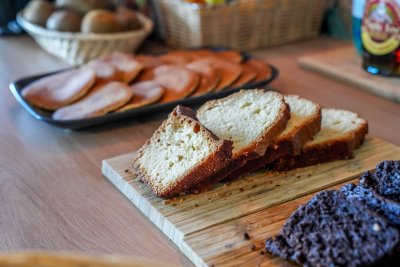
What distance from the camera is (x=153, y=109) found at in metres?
1.57

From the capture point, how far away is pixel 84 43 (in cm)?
199

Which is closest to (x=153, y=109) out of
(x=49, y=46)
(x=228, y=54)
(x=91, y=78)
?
(x=91, y=78)

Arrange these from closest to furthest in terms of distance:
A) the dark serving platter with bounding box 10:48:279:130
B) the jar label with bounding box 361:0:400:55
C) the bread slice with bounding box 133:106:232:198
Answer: the bread slice with bounding box 133:106:232:198 → the dark serving platter with bounding box 10:48:279:130 → the jar label with bounding box 361:0:400:55

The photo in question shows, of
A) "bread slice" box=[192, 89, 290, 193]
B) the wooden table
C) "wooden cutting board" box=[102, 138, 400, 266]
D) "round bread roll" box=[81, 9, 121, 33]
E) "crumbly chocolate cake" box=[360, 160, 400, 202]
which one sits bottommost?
the wooden table

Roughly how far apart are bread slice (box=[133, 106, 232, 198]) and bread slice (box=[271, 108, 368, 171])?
0.62 ft

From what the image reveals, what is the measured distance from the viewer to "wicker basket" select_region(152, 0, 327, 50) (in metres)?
2.12

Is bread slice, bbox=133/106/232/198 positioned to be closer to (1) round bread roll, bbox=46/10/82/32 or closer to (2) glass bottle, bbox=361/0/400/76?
(2) glass bottle, bbox=361/0/400/76

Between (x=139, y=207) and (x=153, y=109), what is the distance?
44cm

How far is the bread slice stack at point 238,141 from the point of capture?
1152mm

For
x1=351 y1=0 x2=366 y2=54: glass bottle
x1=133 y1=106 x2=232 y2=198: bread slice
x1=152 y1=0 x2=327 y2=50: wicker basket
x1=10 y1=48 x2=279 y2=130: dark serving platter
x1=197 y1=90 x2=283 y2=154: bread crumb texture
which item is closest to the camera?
x1=133 y1=106 x2=232 y2=198: bread slice

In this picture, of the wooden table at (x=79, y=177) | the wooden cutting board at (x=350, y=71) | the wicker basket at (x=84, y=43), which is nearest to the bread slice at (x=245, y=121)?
the wooden table at (x=79, y=177)

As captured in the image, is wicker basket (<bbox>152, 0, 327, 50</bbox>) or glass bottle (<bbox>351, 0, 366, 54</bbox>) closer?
glass bottle (<bbox>351, 0, 366, 54</bbox>)

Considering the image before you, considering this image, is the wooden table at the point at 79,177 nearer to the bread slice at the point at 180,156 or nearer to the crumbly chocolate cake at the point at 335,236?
the bread slice at the point at 180,156

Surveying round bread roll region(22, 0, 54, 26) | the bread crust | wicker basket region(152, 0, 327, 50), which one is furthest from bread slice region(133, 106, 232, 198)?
round bread roll region(22, 0, 54, 26)
